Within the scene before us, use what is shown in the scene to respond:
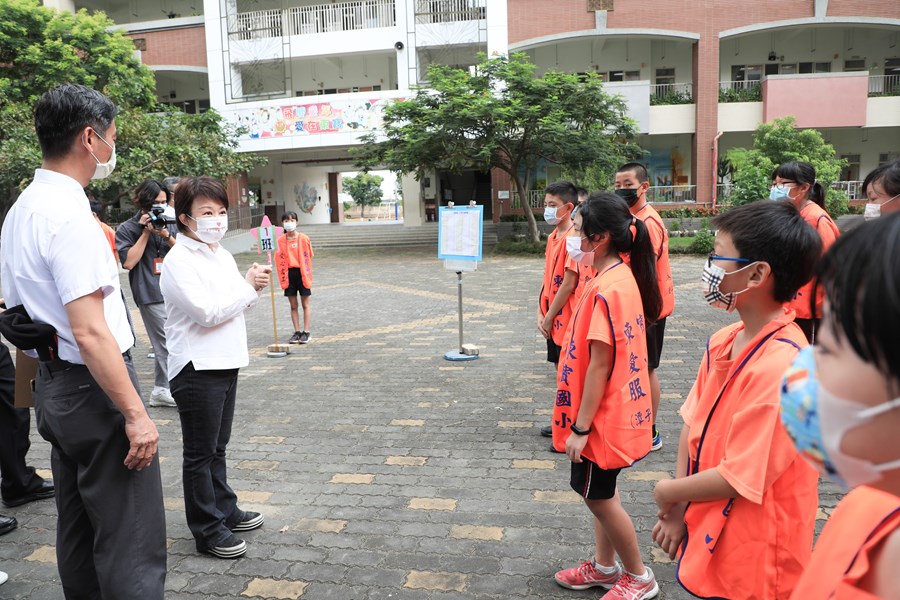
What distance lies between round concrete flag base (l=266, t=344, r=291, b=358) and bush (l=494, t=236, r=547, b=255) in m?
13.1

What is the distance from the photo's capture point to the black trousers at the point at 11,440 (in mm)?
3596

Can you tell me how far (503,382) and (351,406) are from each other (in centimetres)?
147

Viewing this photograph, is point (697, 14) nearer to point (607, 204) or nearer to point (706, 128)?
point (706, 128)

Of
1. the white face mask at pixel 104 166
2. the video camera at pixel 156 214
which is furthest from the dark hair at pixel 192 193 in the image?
the video camera at pixel 156 214

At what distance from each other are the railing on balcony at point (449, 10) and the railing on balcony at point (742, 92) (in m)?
10.7

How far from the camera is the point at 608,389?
2412 mm

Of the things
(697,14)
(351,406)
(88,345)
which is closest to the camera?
(88,345)

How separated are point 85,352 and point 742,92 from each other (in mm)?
28965

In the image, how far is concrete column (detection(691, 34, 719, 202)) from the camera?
25.2 metres

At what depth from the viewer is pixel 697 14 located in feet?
82.9

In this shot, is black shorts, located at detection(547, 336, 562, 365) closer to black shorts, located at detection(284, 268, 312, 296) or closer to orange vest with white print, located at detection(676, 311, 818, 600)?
orange vest with white print, located at detection(676, 311, 818, 600)

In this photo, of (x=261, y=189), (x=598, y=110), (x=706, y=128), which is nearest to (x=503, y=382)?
(x=598, y=110)

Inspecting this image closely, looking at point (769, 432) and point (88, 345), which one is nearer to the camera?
point (769, 432)

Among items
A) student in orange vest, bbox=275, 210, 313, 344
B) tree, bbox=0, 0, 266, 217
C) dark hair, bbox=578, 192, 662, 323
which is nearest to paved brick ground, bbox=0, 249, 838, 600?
student in orange vest, bbox=275, 210, 313, 344
